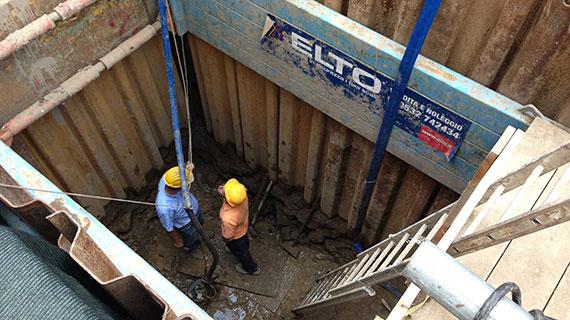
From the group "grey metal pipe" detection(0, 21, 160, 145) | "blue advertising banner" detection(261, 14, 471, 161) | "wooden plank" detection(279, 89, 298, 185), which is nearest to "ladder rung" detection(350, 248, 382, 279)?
"blue advertising banner" detection(261, 14, 471, 161)

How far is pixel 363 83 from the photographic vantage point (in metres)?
3.99

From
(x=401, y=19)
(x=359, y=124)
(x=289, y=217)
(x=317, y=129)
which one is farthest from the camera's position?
(x=289, y=217)

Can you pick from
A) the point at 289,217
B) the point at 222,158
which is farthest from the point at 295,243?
the point at 222,158

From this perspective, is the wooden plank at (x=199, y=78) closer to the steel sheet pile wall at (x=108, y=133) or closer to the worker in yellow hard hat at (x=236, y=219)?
the steel sheet pile wall at (x=108, y=133)

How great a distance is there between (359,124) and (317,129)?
0.71 metres

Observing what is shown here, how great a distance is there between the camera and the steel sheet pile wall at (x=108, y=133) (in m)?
4.83

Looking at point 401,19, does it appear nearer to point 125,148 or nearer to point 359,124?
point 359,124

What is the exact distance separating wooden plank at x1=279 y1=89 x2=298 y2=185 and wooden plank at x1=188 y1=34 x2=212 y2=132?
1272 mm

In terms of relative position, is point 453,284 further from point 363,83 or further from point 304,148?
point 304,148

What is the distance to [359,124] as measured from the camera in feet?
14.4

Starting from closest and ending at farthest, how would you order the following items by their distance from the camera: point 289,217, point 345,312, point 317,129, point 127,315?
point 127,315 < point 317,129 < point 345,312 < point 289,217

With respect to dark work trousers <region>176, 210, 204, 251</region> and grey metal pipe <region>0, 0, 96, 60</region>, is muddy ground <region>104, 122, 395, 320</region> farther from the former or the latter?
grey metal pipe <region>0, 0, 96, 60</region>

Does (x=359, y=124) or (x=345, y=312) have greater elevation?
(x=359, y=124)

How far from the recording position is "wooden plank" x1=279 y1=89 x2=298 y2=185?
16.5 feet
